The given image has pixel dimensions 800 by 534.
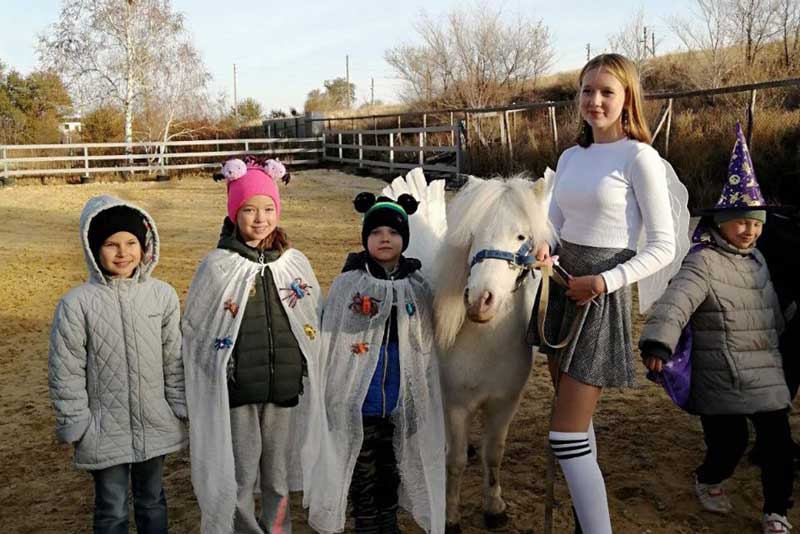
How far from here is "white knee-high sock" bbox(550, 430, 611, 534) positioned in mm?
2299

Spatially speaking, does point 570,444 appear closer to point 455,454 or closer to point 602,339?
point 602,339

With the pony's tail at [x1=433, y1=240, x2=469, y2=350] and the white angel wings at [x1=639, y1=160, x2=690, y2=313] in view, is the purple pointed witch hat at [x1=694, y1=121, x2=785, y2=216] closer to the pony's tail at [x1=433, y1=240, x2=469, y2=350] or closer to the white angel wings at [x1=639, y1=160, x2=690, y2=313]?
the white angel wings at [x1=639, y1=160, x2=690, y2=313]

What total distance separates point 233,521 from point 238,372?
59cm

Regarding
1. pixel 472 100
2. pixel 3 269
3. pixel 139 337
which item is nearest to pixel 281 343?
pixel 139 337

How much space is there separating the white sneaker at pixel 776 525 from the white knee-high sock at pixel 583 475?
924 millimetres

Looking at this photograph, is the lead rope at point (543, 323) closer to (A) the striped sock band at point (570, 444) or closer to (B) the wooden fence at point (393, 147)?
(A) the striped sock band at point (570, 444)

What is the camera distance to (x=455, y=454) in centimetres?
299

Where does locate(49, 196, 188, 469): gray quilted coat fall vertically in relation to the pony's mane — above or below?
below

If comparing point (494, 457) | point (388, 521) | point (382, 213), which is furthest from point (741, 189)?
point (388, 521)

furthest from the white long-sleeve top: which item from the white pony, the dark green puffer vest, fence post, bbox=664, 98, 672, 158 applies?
fence post, bbox=664, 98, 672, 158

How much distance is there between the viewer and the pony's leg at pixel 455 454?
9.55 feet

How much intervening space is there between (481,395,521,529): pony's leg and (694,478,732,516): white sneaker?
3.00 ft

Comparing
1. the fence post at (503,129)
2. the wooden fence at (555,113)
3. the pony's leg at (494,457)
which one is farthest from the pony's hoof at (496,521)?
the fence post at (503,129)

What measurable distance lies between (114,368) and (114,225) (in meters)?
0.50
